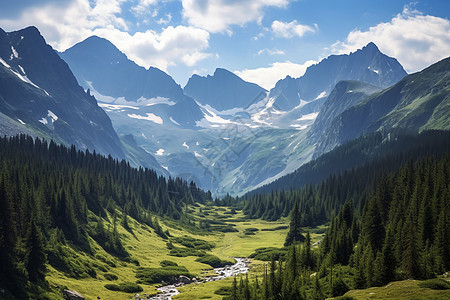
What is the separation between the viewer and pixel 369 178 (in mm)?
198125

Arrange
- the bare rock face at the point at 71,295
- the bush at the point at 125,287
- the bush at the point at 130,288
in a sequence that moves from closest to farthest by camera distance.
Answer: the bare rock face at the point at 71,295, the bush at the point at 125,287, the bush at the point at 130,288

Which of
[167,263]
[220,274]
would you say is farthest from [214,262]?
[167,263]

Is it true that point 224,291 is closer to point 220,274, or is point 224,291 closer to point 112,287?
point 112,287

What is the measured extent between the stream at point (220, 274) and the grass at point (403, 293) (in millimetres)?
46444

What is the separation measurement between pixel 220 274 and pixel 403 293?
231ft

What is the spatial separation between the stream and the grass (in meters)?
46.4

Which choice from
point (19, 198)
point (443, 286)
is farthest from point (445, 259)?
point (19, 198)

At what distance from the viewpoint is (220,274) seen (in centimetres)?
11506

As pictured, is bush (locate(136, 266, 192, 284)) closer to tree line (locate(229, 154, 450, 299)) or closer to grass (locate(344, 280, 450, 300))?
tree line (locate(229, 154, 450, 299))

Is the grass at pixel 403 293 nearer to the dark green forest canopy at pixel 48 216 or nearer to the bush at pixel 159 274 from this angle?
the dark green forest canopy at pixel 48 216

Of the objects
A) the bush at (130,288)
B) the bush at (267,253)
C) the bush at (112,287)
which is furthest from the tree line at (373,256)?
the bush at (267,253)

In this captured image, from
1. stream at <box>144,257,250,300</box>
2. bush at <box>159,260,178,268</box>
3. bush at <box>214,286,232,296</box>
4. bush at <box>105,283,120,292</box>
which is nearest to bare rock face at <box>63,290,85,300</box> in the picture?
bush at <box>105,283,120,292</box>

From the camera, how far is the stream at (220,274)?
300ft

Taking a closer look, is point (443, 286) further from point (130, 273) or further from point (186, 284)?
point (130, 273)
